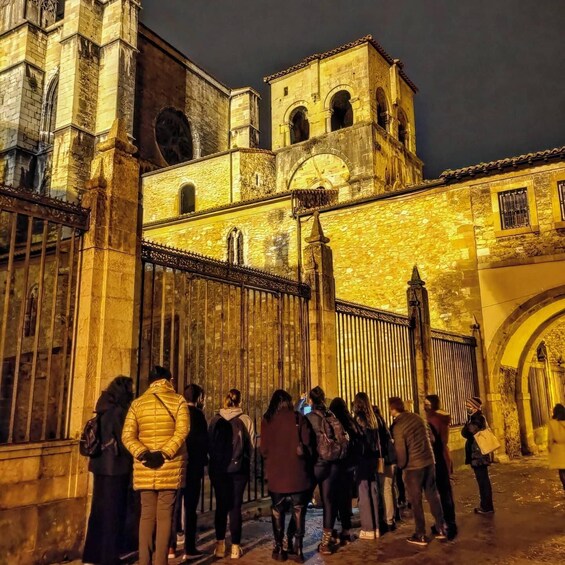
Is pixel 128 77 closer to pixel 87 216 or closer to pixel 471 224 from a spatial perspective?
pixel 471 224

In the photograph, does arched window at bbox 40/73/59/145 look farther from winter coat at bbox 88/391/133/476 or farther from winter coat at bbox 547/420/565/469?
winter coat at bbox 547/420/565/469

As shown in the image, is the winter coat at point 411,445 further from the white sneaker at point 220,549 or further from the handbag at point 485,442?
the white sneaker at point 220,549

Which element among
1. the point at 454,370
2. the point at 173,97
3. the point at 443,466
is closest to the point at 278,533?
the point at 443,466

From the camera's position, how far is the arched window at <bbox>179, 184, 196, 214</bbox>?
27.7 meters

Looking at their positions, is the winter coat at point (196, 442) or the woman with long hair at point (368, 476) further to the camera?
the woman with long hair at point (368, 476)

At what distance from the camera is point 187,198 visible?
27.9 metres

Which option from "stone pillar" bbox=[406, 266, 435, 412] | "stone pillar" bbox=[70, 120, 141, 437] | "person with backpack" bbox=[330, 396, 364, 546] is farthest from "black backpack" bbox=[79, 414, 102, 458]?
"stone pillar" bbox=[406, 266, 435, 412]

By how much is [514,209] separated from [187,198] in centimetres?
1746

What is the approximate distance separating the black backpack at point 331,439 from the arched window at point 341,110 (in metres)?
28.1

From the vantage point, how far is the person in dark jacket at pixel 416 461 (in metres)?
5.75

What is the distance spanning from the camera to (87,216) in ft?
19.3

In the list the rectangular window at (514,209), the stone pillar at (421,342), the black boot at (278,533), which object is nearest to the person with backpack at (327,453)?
the black boot at (278,533)

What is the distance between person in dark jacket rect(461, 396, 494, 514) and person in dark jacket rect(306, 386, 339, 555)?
8.41ft

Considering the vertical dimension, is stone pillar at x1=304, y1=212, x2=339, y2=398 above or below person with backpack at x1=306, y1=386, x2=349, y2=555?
above
